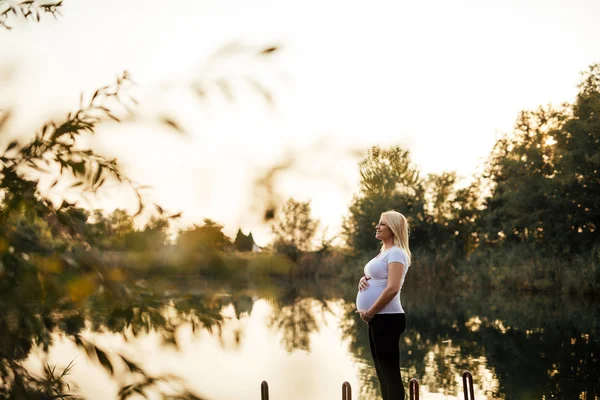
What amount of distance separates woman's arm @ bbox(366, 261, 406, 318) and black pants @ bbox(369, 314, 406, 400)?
0.11m

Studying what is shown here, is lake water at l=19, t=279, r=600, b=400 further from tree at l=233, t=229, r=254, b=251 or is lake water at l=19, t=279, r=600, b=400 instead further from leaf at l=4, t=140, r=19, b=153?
leaf at l=4, t=140, r=19, b=153

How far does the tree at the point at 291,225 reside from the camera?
104 cm

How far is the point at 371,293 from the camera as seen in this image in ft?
17.4

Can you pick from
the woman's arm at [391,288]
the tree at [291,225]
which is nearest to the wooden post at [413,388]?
the woman's arm at [391,288]

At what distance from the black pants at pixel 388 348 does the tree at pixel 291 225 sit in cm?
415

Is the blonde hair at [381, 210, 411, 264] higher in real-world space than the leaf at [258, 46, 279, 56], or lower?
higher

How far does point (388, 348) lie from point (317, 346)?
43.1 feet

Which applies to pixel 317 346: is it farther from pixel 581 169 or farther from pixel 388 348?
pixel 581 169

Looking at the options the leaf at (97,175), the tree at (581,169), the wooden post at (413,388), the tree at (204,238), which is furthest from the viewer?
the tree at (581,169)

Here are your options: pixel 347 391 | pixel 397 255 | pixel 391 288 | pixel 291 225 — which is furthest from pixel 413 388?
pixel 291 225

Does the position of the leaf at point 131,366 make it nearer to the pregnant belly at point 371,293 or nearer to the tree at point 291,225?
the tree at point 291,225

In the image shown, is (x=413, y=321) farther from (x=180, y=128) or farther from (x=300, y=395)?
(x=180, y=128)

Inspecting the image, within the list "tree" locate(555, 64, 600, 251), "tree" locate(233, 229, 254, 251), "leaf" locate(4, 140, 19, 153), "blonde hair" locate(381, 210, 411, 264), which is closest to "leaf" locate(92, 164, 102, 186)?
"leaf" locate(4, 140, 19, 153)

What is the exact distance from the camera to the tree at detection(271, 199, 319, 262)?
1.04m
